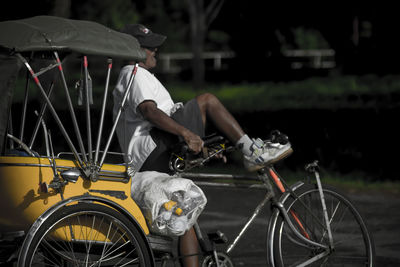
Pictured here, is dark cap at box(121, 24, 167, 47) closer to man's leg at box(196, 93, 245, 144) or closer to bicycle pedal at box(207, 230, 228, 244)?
man's leg at box(196, 93, 245, 144)

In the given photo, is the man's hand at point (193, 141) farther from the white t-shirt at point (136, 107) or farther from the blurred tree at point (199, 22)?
the blurred tree at point (199, 22)

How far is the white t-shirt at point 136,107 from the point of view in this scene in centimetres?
480

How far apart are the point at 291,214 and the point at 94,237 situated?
1.36 meters

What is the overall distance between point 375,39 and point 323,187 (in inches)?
465

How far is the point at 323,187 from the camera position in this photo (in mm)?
5035

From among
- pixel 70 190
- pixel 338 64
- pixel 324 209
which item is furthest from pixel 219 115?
pixel 338 64

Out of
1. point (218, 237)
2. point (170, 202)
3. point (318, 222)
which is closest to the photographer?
point (170, 202)

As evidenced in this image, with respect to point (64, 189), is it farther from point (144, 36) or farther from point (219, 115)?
point (144, 36)

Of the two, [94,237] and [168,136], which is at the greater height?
[168,136]

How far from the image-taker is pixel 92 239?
4305 mm

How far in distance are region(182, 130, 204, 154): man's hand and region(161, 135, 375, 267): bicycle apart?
0.06m

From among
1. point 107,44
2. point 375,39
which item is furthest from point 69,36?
point 375,39

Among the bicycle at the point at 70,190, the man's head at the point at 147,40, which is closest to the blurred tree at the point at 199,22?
the man's head at the point at 147,40

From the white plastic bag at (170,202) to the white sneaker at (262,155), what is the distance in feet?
1.64
